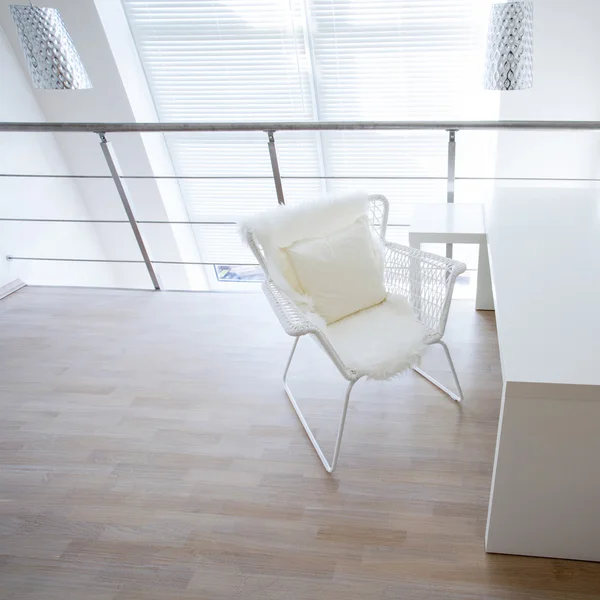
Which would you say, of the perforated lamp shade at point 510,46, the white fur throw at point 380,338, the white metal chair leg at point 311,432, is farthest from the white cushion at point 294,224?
the perforated lamp shade at point 510,46

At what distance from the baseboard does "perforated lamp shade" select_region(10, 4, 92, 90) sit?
4.28 feet

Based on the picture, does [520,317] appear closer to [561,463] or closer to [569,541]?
[561,463]

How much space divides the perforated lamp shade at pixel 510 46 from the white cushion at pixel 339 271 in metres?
0.84

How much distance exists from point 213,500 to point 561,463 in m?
0.96

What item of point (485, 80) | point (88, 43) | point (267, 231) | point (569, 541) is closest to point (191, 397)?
point (267, 231)

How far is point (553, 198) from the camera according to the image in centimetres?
174

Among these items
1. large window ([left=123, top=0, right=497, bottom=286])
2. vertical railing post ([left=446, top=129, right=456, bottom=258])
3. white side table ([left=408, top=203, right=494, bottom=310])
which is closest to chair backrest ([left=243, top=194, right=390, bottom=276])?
white side table ([left=408, top=203, right=494, bottom=310])

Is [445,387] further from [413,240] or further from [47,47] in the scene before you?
[47,47]

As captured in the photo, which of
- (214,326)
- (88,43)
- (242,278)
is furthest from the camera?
(242,278)

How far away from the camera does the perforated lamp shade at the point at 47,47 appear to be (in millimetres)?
1729

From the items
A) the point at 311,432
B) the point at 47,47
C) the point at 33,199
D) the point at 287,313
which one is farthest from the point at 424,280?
the point at 33,199

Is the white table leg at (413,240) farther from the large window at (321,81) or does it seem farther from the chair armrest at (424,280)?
the large window at (321,81)

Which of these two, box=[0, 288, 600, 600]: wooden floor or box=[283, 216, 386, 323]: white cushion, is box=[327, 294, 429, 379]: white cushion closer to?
box=[283, 216, 386, 323]: white cushion

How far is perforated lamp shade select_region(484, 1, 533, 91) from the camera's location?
1681 millimetres
